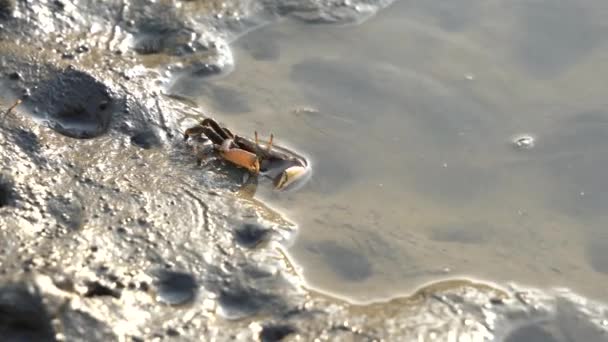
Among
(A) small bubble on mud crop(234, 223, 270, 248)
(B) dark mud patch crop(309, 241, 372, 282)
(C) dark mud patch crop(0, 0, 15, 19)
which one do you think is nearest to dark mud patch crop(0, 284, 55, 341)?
(A) small bubble on mud crop(234, 223, 270, 248)

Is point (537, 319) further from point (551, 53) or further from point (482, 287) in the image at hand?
point (551, 53)

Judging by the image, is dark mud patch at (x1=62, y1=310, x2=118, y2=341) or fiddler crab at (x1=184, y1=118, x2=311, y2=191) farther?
fiddler crab at (x1=184, y1=118, x2=311, y2=191)

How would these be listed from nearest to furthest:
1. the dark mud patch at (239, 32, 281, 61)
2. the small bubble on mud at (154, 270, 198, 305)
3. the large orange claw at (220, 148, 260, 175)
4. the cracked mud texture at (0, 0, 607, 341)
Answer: the cracked mud texture at (0, 0, 607, 341) → the small bubble on mud at (154, 270, 198, 305) → the large orange claw at (220, 148, 260, 175) → the dark mud patch at (239, 32, 281, 61)

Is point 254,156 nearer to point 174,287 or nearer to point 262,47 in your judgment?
point 174,287

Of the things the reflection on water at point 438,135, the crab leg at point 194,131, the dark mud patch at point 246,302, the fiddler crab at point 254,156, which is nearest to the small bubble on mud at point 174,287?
the dark mud patch at point 246,302

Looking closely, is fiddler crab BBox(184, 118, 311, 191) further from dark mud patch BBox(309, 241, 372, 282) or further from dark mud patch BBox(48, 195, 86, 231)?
dark mud patch BBox(48, 195, 86, 231)

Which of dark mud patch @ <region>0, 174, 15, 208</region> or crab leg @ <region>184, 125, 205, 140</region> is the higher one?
dark mud patch @ <region>0, 174, 15, 208</region>

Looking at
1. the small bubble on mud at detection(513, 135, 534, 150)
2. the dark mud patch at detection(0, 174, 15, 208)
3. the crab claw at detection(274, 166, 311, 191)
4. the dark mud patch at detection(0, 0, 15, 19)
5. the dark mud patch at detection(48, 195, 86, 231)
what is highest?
the dark mud patch at detection(0, 0, 15, 19)

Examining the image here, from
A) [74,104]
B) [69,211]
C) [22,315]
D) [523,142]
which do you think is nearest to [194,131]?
[74,104]
